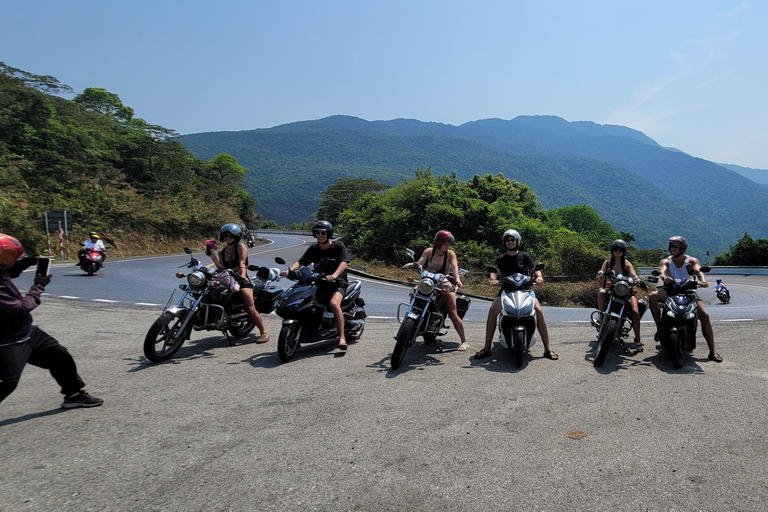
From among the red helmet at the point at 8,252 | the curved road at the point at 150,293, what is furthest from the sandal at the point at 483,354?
the red helmet at the point at 8,252

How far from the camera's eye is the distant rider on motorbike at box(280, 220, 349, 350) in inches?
273

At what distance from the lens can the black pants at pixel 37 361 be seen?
384cm

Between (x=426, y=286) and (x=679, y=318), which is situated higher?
(x=426, y=286)

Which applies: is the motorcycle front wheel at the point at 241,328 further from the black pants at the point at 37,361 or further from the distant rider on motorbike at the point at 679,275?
the distant rider on motorbike at the point at 679,275

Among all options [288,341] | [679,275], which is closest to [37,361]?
[288,341]

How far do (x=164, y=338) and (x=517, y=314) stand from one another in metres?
4.38

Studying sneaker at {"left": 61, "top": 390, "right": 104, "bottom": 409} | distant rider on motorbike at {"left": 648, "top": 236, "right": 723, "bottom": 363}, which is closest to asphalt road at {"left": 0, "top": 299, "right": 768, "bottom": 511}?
sneaker at {"left": 61, "top": 390, "right": 104, "bottom": 409}

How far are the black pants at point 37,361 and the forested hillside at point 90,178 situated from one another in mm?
26014

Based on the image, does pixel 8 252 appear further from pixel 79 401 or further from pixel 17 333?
pixel 79 401

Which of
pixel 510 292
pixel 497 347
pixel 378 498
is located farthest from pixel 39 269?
pixel 497 347

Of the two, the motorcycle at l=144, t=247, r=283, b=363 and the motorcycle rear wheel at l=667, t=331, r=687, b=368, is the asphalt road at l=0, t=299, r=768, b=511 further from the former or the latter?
the motorcycle at l=144, t=247, r=283, b=363

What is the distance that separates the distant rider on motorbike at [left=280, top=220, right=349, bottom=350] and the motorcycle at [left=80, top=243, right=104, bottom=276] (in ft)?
44.9

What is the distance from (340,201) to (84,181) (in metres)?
42.3

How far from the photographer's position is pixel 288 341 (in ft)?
21.2
